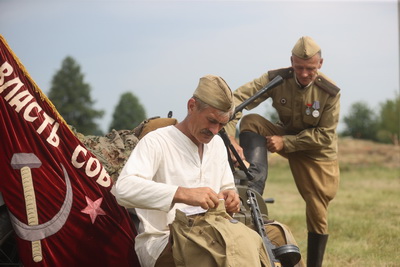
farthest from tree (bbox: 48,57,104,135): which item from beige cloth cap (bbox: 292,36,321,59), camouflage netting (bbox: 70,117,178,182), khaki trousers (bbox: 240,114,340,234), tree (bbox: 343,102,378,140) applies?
camouflage netting (bbox: 70,117,178,182)

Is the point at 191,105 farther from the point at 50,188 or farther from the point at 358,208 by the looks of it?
the point at 358,208

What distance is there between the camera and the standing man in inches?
235

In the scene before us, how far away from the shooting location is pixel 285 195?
13.9 m

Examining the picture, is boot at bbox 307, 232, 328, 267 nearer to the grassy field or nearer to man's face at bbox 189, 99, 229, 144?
the grassy field

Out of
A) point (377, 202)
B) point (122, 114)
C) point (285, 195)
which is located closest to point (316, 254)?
point (377, 202)

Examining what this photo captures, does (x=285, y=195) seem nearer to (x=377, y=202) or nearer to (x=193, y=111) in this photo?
(x=377, y=202)

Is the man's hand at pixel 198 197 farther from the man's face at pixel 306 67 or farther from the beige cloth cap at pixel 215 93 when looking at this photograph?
the man's face at pixel 306 67

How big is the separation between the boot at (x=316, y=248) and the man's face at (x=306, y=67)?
146 centimetres

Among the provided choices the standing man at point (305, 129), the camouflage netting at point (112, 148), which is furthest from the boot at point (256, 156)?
the camouflage netting at point (112, 148)

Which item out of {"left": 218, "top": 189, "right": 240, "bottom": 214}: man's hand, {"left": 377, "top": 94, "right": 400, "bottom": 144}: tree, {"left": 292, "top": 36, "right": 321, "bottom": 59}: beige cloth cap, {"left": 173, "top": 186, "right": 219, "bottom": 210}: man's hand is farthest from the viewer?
{"left": 377, "top": 94, "right": 400, "bottom": 144}: tree

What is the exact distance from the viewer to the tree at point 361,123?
32812 millimetres

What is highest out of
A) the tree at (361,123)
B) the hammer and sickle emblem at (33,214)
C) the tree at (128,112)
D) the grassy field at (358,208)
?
the hammer and sickle emblem at (33,214)

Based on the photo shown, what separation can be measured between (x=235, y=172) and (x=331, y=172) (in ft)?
5.32

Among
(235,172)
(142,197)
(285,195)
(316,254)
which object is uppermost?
(142,197)
